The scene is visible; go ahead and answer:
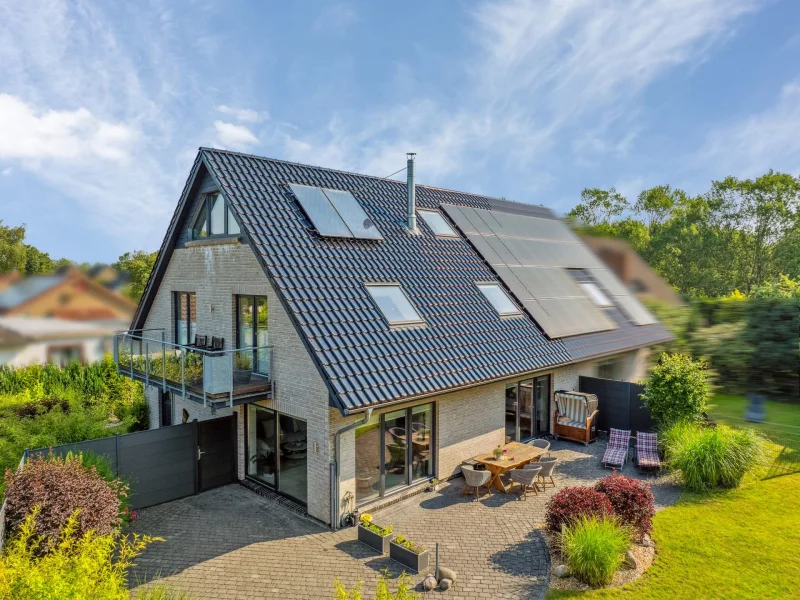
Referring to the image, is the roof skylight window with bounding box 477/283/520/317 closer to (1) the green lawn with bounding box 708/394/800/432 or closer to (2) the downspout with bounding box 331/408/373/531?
(2) the downspout with bounding box 331/408/373/531

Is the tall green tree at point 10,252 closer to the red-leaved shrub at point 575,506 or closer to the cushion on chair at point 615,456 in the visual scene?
the red-leaved shrub at point 575,506

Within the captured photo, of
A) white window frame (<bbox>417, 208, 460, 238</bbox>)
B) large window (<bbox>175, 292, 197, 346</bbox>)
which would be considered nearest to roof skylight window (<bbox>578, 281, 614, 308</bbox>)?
white window frame (<bbox>417, 208, 460, 238</bbox>)

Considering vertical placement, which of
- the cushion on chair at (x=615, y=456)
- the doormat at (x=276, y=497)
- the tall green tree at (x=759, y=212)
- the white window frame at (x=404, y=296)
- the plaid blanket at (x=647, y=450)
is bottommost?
the doormat at (x=276, y=497)

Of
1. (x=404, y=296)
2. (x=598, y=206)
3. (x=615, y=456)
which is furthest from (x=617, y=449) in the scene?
(x=598, y=206)

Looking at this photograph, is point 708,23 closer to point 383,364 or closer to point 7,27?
point 383,364

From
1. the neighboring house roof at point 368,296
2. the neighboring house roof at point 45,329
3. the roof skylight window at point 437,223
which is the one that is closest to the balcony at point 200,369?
the neighboring house roof at point 45,329

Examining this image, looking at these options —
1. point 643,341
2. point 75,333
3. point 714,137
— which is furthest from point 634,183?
point 75,333

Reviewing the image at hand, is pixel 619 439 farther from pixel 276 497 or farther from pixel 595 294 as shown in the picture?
pixel 276 497
